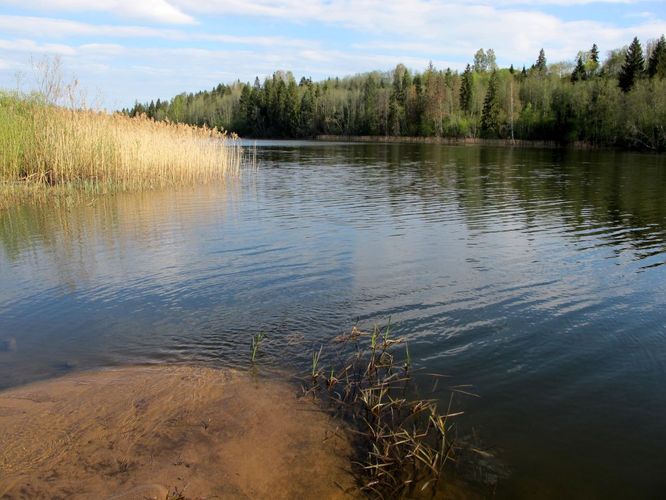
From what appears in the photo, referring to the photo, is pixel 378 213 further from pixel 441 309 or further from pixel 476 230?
pixel 441 309

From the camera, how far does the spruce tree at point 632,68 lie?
66500 millimetres

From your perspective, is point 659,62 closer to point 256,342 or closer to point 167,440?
point 256,342

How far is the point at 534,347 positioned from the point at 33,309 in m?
7.72

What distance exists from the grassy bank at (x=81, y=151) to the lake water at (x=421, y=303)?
2666 millimetres

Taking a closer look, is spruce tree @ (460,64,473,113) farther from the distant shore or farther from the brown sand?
the brown sand

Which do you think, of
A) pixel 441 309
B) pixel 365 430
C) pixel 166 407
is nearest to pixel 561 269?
pixel 441 309

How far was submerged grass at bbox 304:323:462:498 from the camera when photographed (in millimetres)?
4324

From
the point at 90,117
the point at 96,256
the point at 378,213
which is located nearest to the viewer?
the point at 96,256

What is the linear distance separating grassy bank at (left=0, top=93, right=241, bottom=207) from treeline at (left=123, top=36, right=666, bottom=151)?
3221 cm

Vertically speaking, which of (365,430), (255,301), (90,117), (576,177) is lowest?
(365,430)

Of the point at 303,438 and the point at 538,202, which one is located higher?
the point at 538,202

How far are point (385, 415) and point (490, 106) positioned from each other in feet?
280

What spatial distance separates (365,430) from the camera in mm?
5008

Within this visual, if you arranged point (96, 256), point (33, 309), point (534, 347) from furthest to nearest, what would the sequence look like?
point (96, 256), point (33, 309), point (534, 347)
